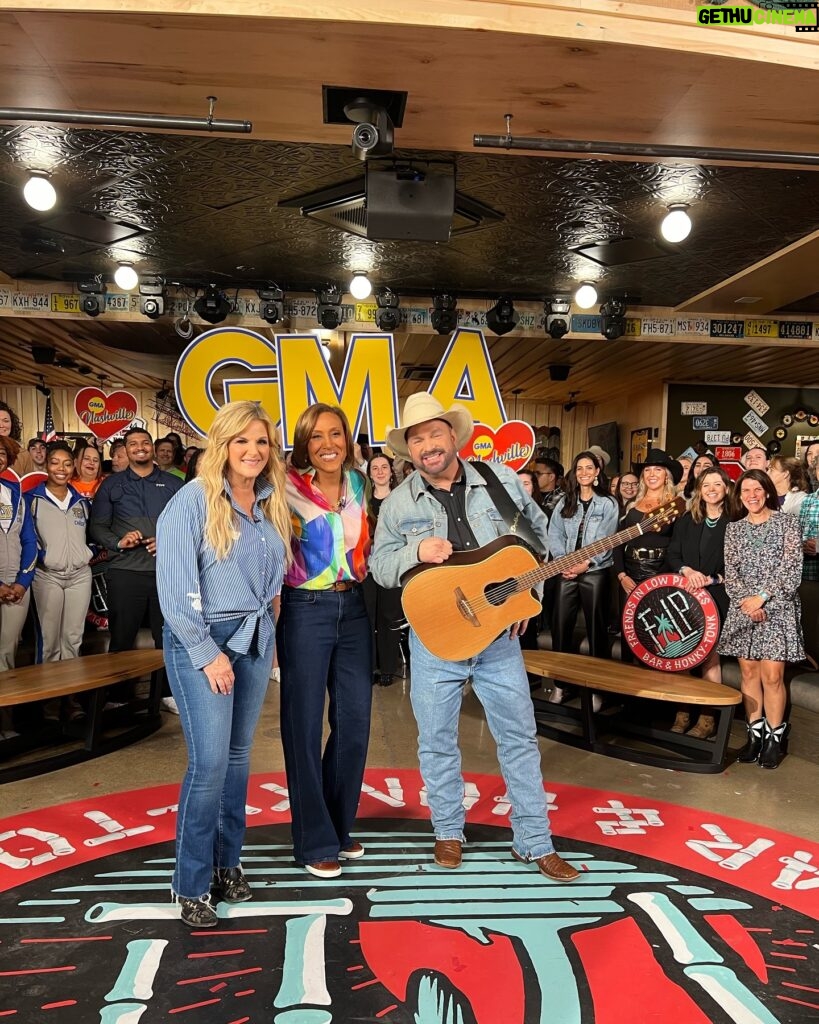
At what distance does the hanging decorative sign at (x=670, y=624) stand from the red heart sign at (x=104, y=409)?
5.16 metres

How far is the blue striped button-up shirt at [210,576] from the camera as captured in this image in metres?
2.36

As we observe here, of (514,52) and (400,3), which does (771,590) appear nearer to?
(514,52)

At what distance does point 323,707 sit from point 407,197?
3.20m

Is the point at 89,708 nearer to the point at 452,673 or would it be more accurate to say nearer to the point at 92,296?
the point at 452,673

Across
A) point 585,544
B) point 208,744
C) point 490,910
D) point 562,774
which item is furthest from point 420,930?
point 585,544

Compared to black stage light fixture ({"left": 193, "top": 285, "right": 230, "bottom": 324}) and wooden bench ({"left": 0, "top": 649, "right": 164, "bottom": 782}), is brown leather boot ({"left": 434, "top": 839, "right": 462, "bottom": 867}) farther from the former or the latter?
black stage light fixture ({"left": 193, "top": 285, "right": 230, "bottom": 324})

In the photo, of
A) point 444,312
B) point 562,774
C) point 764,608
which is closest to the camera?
point 562,774

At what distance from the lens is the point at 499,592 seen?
2881mm

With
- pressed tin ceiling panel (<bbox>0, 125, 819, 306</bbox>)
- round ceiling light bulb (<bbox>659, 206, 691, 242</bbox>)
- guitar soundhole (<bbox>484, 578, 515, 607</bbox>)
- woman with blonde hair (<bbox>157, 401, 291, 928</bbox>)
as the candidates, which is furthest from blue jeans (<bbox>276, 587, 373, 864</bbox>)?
round ceiling light bulb (<bbox>659, 206, 691, 242</bbox>)

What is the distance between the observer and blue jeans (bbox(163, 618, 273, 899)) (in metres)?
2.41

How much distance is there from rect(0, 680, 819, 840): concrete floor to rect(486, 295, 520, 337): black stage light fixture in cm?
471

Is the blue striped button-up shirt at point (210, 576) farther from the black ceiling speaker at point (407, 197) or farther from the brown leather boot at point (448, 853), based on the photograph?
the black ceiling speaker at point (407, 197)

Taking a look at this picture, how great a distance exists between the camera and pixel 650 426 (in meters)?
11.6

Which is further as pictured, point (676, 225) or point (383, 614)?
point (383, 614)
